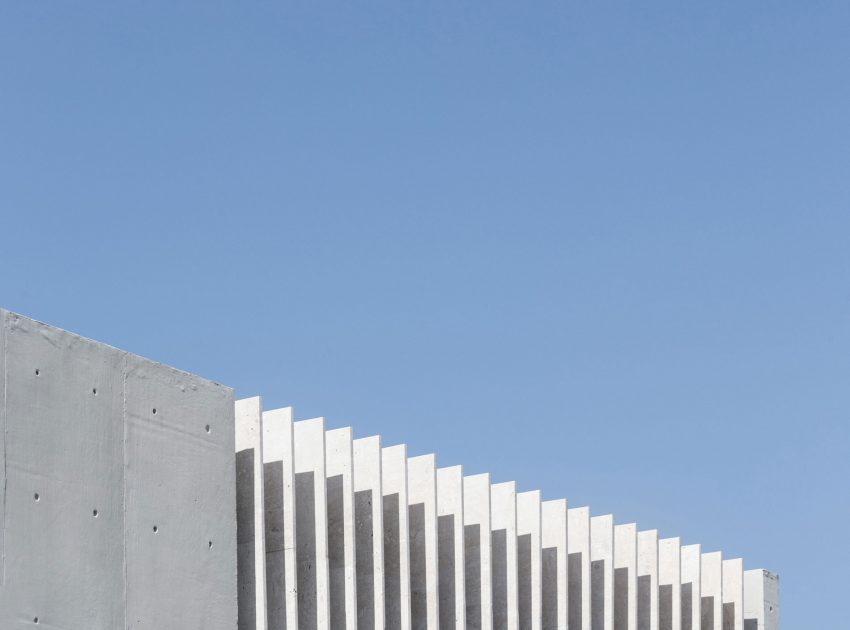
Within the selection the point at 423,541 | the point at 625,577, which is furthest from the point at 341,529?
the point at 625,577

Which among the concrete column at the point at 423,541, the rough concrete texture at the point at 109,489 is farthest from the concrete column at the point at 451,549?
A: the rough concrete texture at the point at 109,489

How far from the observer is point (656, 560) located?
24.3 meters

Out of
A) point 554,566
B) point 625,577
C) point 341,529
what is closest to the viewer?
point 341,529

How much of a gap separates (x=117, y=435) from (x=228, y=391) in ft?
5.94

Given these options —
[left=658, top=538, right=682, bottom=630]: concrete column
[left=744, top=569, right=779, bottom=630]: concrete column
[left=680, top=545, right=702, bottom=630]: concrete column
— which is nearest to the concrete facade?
[left=658, top=538, right=682, bottom=630]: concrete column

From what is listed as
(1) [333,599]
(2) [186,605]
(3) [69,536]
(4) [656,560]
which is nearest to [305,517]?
(1) [333,599]

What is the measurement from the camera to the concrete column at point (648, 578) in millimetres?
24203

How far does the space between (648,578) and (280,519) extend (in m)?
7.70

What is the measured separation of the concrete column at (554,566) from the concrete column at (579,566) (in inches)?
14.7

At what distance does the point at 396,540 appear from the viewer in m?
19.8

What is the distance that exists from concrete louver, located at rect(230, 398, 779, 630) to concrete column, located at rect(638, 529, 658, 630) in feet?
0.06

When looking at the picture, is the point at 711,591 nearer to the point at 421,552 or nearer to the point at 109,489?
the point at 421,552

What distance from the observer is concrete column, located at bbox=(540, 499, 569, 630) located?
73.5ft

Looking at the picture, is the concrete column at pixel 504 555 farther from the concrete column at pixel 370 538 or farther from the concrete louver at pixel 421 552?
the concrete column at pixel 370 538
